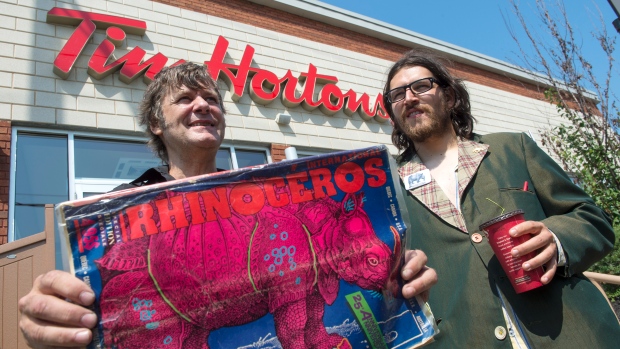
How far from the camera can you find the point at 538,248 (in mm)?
1607

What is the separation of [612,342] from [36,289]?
6.47ft

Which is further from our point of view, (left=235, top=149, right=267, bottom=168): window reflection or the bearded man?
(left=235, top=149, right=267, bottom=168): window reflection

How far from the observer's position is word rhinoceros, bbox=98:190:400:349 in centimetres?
114

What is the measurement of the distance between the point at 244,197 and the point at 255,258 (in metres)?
0.18

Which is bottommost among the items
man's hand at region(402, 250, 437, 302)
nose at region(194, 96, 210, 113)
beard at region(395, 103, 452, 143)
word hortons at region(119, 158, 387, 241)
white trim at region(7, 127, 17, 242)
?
man's hand at region(402, 250, 437, 302)

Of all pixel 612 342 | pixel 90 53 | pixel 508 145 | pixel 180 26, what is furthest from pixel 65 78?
pixel 612 342

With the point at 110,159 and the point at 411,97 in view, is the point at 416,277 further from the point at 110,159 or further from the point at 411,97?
the point at 110,159

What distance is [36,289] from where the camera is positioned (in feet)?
3.73

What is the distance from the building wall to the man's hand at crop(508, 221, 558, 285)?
6.88ft

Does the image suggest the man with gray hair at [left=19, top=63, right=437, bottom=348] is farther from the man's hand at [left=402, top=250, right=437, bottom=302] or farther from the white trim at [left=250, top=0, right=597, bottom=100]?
the white trim at [left=250, top=0, right=597, bottom=100]

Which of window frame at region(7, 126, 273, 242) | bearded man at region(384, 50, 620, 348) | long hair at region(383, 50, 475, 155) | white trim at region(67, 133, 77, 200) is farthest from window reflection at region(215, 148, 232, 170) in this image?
bearded man at region(384, 50, 620, 348)

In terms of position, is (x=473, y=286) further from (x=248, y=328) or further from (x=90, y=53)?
(x=90, y=53)

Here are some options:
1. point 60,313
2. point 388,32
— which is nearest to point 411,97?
point 60,313

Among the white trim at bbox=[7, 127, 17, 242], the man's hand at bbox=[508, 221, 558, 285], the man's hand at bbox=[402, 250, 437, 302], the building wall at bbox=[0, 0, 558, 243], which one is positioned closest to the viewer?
the man's hand at bbox=[402, 250, 437, 302]
